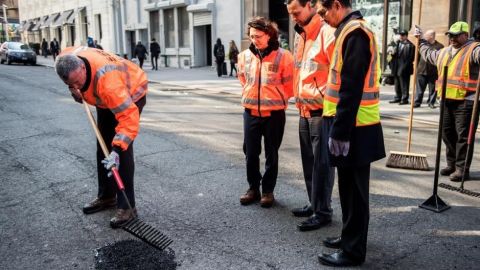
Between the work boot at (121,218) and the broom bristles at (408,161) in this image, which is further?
the broom bristles at (408,161)

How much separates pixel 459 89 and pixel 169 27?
2455 centimetres

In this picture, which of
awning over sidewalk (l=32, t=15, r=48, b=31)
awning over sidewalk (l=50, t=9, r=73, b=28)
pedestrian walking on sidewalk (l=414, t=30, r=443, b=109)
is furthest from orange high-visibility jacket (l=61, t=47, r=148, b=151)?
awning over sidewalk (l=32, t=15, r=48, b=31)

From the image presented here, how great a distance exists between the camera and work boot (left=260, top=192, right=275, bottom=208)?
14.9 ft

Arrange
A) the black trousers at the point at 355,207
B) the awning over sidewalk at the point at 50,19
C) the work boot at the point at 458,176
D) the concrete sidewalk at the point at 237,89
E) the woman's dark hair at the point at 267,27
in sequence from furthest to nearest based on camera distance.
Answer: the awning over sidewalk at the point at 50,19 → the concrete sidewalk at the point at 237,89 → the work boot at the point at 458,176 → the woman's dark hair at the point at 267,27 → the black trousers at the point at 355,207

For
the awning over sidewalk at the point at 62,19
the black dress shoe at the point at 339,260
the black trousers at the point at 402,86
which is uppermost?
the awning over sidewalk at the point at 62,19

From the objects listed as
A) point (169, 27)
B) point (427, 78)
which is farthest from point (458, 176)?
point (169, 27)

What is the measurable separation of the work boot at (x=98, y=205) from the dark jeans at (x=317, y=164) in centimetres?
202

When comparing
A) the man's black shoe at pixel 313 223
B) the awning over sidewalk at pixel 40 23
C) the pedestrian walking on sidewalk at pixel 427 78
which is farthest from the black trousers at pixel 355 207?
Result: the awning over sidewalk at pixel 40 23

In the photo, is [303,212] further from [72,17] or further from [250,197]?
[72,17]

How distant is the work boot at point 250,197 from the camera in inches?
182

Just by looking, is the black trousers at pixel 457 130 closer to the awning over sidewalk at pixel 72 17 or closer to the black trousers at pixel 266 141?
the black trousers at pixel 266 141

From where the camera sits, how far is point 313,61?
3744 mm

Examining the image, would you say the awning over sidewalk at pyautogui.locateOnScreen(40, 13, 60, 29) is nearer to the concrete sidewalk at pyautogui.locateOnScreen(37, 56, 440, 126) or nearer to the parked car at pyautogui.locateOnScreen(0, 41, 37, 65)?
the parked car at pyautogui.locateOnScreen(0, 41, 37, 65)

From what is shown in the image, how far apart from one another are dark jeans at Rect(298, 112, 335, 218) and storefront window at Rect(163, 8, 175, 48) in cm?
2481
